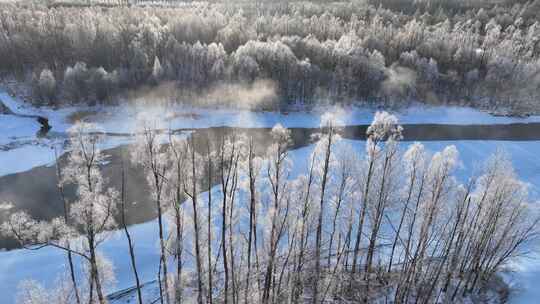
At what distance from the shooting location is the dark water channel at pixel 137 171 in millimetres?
28359

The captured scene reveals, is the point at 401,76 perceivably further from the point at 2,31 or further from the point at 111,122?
the point at 2,31

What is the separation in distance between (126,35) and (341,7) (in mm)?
54099

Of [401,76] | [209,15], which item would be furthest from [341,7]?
[401,76]

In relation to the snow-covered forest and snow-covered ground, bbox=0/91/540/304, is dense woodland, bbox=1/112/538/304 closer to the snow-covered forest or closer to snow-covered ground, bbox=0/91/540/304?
the snow-covered forest

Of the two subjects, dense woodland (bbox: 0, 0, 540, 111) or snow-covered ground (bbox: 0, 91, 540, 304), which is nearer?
snow-covered ground (bbox: 0, 91, 540, 304)

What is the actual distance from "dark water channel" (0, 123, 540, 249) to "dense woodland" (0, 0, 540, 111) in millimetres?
7335

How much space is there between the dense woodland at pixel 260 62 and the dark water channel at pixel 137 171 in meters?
7.34

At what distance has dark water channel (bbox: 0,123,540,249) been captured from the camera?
93.0 ft

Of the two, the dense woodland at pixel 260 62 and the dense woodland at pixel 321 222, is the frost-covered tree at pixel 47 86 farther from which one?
the dense woodland at pixel 321 222

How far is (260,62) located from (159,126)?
19539 millimetres

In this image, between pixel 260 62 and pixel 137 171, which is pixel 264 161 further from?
pixel 260 62

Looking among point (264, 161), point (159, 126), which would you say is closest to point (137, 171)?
point (159, 126)

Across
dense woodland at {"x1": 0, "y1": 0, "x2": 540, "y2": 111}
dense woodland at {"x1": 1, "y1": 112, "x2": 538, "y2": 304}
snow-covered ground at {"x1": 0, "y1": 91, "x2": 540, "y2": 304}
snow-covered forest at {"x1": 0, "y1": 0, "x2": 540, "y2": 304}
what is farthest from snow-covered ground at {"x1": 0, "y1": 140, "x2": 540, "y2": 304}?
dense woodland at {"x1": 0, "y1": 0, "x2": 540, "y2": 111}

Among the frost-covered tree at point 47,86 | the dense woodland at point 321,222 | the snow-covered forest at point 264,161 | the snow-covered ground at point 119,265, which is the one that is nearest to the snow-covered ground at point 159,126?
the snow-covered ground at point 119,265
